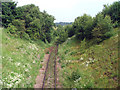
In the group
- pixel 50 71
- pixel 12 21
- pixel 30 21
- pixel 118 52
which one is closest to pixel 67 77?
pixel 50 71

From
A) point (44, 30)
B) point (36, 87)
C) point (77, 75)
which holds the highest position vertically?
point (44, 30)

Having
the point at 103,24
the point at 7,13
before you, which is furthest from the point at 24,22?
the point at 103,24

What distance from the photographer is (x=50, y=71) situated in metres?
16.7

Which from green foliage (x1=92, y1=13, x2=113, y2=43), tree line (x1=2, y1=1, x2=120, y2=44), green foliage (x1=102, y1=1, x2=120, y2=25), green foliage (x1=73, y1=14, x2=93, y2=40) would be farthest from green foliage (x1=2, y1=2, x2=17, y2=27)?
green foliage (x1=102, y1=1, x2=120, y2=25)

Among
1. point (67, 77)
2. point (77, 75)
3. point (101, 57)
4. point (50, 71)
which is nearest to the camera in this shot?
point (77, 75)

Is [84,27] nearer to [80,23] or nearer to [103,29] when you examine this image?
[80,23]

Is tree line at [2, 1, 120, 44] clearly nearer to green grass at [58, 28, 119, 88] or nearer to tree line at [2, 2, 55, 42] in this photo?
tree line at [2, 2, 55, 42]

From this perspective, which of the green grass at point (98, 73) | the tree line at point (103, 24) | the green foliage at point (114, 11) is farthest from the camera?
the green foliage at point (114, 11)

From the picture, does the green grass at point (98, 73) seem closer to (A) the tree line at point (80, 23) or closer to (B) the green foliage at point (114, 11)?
(A) the tree line at point (80, 23)

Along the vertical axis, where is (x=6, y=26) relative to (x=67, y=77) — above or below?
above

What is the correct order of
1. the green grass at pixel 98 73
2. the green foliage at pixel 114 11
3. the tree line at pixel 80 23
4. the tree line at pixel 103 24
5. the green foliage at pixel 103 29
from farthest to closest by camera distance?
the green foliage at pixel 114 11, the tree line at pixel 80 23, the tree line at pixel 103 24, the green foliage at pixel 103 29, the green grass at pixel 98 73

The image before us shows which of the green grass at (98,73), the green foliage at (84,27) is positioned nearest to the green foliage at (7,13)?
the green foliage at (84,27)

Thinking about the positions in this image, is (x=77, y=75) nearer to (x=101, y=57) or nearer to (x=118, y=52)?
(x=101, y=57)

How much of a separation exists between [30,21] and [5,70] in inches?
948
